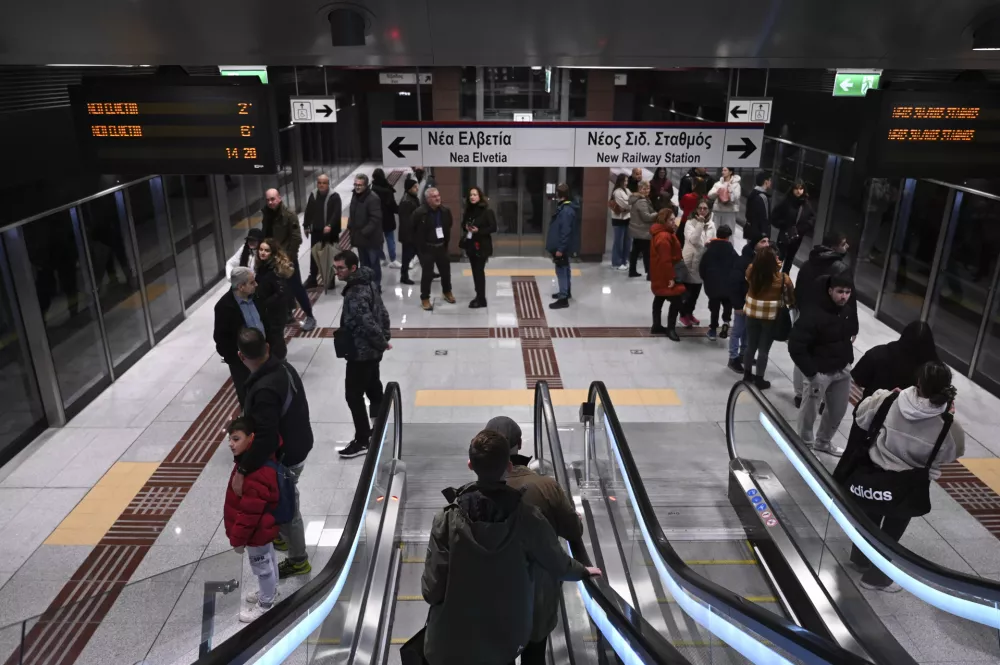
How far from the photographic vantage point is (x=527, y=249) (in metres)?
12.5

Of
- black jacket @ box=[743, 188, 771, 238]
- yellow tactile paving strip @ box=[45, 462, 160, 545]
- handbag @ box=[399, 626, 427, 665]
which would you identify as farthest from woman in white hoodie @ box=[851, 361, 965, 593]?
black jacket @ box=[743, 188, 771, 238]

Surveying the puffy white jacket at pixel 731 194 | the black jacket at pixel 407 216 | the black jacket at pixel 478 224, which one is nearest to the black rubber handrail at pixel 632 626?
the black jacket at pixel 478 224

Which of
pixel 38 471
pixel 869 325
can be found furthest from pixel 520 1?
pixel 869 325

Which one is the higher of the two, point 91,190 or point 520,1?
point 520,1

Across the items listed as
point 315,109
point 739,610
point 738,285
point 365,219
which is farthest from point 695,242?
point 739,610

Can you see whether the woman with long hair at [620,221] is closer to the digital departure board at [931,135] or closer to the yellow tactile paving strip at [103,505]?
the digital departure board at [931,135]

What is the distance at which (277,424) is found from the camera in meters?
4.00

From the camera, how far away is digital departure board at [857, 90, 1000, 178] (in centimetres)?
499

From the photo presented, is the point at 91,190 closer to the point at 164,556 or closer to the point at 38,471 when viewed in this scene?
the point at 38,471

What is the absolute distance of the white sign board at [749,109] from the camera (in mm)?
8930

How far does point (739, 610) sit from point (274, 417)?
8.25ft

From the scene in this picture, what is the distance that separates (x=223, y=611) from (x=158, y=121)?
3319mm

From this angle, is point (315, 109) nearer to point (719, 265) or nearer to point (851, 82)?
point (719, 265)

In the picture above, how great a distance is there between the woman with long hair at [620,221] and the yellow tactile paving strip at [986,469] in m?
5.81
